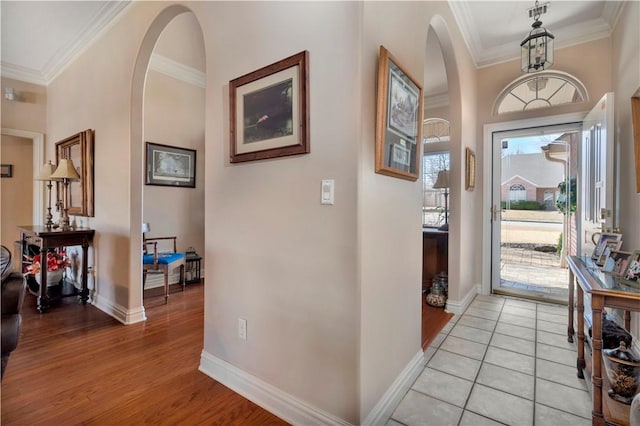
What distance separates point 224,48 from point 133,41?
1430 mm

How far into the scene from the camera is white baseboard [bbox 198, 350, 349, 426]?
1.40 meters

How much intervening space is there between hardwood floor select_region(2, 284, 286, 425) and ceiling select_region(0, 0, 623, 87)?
9.35 feet

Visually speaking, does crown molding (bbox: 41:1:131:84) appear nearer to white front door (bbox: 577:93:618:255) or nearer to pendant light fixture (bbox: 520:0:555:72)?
pendant light fixture (bbox: 520:0:555:72)

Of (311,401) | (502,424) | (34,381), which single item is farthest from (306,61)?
(34,381)

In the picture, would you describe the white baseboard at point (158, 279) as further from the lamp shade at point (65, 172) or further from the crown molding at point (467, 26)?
the crown molding at point (467, 26)

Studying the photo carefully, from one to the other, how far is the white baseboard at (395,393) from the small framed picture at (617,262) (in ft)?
3.95

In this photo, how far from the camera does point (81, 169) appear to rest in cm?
322

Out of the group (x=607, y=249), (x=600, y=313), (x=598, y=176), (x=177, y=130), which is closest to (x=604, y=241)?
(x=607, y=249)

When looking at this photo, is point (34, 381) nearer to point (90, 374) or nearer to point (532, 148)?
point (90, 374)

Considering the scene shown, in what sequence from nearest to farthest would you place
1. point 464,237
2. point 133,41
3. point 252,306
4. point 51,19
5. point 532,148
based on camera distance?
1. point 252,306
2. point 133,41
3. point 51,19
4. point 464,237
5. point 532,148

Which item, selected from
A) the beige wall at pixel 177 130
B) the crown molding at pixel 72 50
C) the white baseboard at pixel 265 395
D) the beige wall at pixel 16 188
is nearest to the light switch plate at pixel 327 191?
the white baseboard at pixel 265 395

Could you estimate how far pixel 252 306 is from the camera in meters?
1.65

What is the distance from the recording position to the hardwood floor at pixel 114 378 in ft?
4.95

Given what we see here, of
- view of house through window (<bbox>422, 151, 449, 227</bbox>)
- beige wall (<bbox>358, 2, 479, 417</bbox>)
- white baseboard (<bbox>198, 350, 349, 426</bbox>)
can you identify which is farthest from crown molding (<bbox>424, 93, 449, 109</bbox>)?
white baseboard (<bbox>198, 350, 349, 426</bbox>)
